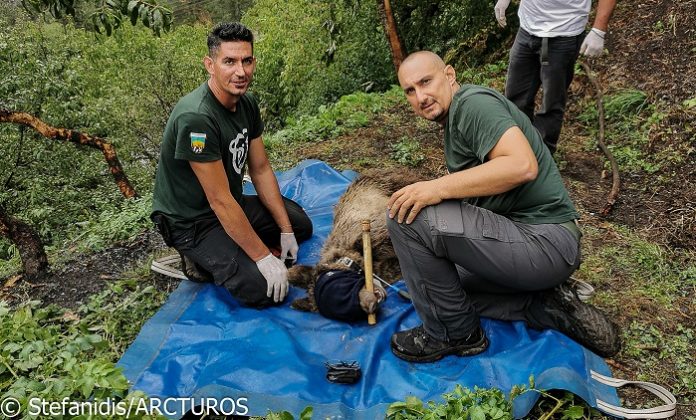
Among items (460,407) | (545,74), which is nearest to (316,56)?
(545,74)

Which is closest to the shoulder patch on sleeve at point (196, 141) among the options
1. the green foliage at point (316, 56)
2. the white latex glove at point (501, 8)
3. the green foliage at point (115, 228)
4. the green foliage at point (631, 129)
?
the green foliage at point (115, 228)

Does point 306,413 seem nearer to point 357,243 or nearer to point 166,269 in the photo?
point 357,243

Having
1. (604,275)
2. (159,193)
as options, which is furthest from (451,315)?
(159,193)

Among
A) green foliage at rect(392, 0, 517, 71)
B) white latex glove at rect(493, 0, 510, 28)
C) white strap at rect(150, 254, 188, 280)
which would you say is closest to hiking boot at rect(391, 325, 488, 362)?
white strap at rect(150, 254, 188, 280)

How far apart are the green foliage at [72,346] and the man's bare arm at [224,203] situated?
718 mm

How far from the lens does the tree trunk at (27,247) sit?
3.58 m

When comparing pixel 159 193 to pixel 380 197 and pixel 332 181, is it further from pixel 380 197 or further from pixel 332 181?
pixel 332 181

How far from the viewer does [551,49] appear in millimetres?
3977

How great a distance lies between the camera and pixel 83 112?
8234 millimetres

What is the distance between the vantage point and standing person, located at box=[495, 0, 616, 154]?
3.87 meters

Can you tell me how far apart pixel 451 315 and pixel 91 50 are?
14.2 metres

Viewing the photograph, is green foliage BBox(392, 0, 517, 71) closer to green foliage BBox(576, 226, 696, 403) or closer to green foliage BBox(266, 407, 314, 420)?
green foliage BBox(576, 226, 696, 403)

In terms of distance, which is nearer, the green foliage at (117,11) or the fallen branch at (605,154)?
the green foliage at (117,11)

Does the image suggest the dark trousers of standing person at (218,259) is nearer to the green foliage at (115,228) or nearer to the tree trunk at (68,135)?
the green foliage at (115,228)
